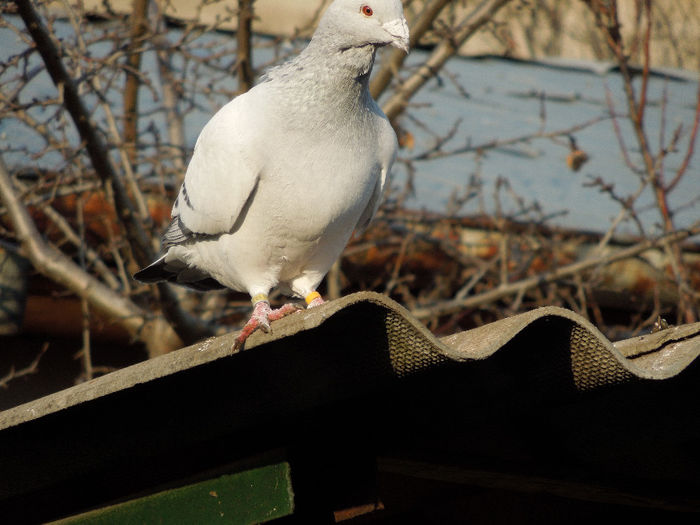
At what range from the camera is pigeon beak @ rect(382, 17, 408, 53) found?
295 cm

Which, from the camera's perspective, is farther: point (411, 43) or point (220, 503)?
point (411, 43)

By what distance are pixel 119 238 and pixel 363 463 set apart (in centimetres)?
352

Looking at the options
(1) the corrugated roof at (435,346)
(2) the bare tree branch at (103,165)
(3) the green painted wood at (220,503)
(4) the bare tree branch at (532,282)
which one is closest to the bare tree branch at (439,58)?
(4) the bare tree branch at (532,282)

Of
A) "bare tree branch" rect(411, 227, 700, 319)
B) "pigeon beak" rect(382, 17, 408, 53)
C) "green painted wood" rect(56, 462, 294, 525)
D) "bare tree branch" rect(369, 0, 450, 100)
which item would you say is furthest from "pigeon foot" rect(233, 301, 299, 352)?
"bare tree branch" rect(369, 0, 450, 100)

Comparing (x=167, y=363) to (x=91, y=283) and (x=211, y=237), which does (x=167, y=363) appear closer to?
(x=211, y=237)

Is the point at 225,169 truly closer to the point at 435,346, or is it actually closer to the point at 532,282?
the point at 435,346

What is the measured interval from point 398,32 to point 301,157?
48cm

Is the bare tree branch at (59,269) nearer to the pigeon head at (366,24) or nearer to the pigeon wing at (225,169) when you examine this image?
the pigeon wing at (225,169)

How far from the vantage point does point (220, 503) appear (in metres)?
2.20

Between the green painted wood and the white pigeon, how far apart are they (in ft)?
2.16

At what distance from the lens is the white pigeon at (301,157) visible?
2.98 meters

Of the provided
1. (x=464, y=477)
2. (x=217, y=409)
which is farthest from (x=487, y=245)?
(x=217, y=409)

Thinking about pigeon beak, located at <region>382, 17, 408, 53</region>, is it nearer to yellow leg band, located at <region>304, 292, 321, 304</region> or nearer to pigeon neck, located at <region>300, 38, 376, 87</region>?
pigeon neck, located at <region>300, 38, 376, 87</region>

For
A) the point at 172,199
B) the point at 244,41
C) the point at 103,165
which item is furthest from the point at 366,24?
the point at 172,199
